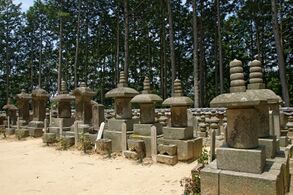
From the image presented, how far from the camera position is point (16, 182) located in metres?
7.68

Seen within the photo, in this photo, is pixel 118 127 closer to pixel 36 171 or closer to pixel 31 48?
pixel 36 171

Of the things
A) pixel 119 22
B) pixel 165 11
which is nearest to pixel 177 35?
pixel 165 11

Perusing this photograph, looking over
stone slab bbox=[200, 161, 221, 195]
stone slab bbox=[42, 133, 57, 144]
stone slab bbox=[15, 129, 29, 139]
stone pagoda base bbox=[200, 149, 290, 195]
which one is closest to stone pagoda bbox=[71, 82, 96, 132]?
stone slab bbox=[42, 133, 57, 144]

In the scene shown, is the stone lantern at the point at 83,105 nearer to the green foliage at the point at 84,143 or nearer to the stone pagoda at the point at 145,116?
the green foliage at the point at 84,143

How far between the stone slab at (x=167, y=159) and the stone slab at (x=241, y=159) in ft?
12.5

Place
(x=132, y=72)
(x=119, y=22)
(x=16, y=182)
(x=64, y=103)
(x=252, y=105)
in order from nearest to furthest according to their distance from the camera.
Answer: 1. (x=252, y=105)
2. (x=16, y=182)
3. (x=64, y=103)
4. (x=119, y=22)
5. (x=132, y=72)

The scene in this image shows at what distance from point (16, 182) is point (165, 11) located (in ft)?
Answer: 79.4

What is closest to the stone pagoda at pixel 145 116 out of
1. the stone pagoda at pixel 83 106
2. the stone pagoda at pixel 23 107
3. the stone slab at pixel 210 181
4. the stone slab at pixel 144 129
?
the stone slab at pixel 144 129

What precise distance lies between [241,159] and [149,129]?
17.8ft

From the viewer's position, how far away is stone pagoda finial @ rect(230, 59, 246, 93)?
517 centimetres

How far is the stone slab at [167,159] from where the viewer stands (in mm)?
8953

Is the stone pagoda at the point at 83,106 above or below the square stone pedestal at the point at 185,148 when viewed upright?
above

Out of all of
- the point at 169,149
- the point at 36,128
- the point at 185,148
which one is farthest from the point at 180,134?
the point at 36,128

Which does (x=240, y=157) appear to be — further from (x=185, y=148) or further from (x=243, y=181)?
(x=185, y=148)
